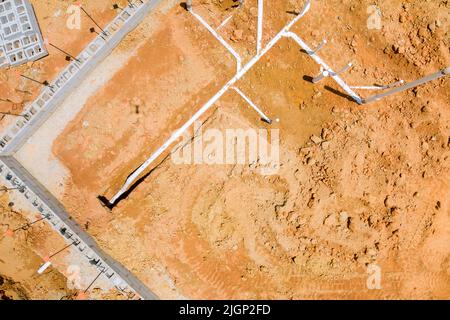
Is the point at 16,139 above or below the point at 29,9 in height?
below

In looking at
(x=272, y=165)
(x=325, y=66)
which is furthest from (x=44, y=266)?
(x=325, y=66)

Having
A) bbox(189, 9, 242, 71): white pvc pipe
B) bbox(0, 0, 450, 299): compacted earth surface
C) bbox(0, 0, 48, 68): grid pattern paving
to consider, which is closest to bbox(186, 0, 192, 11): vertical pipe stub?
bbox(189, 9, 242, 71): white pvc pipe

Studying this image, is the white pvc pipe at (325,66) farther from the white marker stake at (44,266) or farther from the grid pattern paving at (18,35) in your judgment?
the white marker stake at (44,266)

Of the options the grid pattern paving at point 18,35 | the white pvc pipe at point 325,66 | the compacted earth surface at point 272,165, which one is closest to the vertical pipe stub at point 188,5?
the compacted earth surface at point 272,165

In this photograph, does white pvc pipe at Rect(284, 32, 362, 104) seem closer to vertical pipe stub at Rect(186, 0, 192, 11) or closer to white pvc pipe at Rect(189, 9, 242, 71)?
white pvc pipe at Rect(189, 9, 242, 71)
